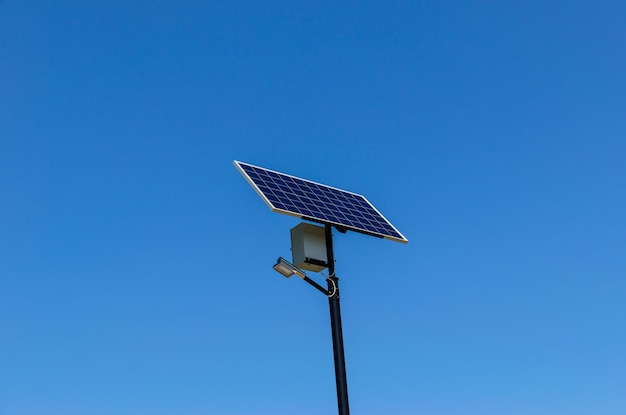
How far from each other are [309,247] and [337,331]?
1504 millimetres

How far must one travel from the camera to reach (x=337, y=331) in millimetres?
10883

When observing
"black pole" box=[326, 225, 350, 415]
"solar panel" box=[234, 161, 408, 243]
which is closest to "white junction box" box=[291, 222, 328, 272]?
"black pole" box=[326, 225, 350, 415]

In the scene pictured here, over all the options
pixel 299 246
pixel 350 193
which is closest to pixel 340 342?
pixel 299 246

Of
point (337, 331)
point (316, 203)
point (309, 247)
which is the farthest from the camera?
point (316, 203)

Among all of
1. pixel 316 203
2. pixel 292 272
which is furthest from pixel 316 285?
pixel 316 203

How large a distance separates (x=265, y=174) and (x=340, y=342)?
3.65 meters

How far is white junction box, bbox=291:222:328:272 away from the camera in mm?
11477

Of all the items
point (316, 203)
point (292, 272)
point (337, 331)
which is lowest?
point (337, 331)

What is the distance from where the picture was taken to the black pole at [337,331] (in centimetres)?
1045

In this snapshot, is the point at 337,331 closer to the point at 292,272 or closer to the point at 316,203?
the point at 292,272

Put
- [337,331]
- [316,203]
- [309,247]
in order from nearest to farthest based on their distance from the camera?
[337,331]
[309,247]
[316,203]

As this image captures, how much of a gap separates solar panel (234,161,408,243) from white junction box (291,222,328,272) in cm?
26

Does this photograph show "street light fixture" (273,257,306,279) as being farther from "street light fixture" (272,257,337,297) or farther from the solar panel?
the solar panel

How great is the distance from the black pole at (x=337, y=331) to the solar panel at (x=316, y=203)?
44cm
